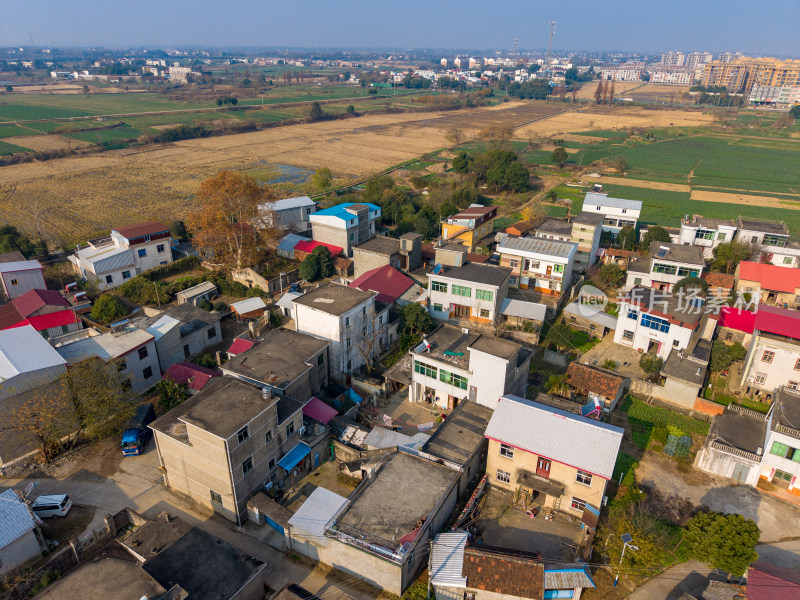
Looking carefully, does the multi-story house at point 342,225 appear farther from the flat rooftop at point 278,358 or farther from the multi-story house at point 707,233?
the multi-story house at point 707,233

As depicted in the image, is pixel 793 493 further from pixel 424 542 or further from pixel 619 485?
pixel 424 542

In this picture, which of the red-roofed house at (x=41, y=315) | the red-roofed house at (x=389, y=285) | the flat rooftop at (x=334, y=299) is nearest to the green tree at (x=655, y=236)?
the red-roofed house at (x=389, y=285)

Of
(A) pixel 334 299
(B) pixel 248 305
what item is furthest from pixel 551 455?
(B) pixel 248 305

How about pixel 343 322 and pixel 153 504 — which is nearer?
pixel 153 504

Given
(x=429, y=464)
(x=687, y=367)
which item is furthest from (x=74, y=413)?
(x=687, y=367)

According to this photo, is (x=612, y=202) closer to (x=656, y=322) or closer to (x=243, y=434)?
(x=656, y=322)

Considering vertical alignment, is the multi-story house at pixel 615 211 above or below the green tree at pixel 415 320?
above
